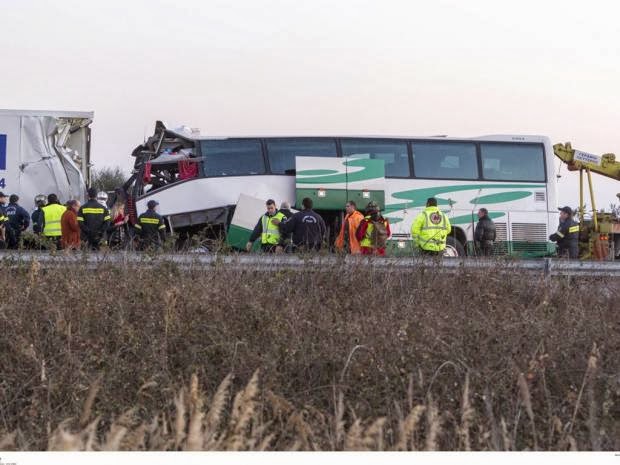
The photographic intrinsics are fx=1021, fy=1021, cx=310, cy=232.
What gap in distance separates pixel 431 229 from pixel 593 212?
9.55m

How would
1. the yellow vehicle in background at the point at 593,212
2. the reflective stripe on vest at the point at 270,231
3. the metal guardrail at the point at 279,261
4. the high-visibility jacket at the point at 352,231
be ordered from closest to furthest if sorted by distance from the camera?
the metal guardrail at the point at 279,261
the high-visibility jacket at the point at 352,231
the reflective stripe on vest at the point at 270,231
the yellow vehicle in background at the point at 593,212

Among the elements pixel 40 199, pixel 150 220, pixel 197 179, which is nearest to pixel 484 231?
pixel 197 179

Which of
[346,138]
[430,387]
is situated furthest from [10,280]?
[346,138]

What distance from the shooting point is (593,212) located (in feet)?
76.8

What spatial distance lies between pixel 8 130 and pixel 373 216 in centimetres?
814

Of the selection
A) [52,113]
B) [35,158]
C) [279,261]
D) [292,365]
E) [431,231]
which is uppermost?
[52,113]

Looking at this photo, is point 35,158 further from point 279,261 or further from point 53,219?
point 279,261

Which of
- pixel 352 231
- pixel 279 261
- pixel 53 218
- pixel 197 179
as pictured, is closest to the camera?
pixel 279 261

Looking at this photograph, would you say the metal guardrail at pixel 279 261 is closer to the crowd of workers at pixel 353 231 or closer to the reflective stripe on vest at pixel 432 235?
the crowd of workers at pixel 353 231

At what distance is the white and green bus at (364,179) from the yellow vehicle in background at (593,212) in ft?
6.97

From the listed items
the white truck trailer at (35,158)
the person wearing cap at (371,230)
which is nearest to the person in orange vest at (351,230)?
the person wearing cap at (371,230)

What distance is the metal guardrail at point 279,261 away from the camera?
34.1 feet

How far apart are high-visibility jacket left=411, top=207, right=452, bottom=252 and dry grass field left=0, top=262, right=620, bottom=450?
4.98m
